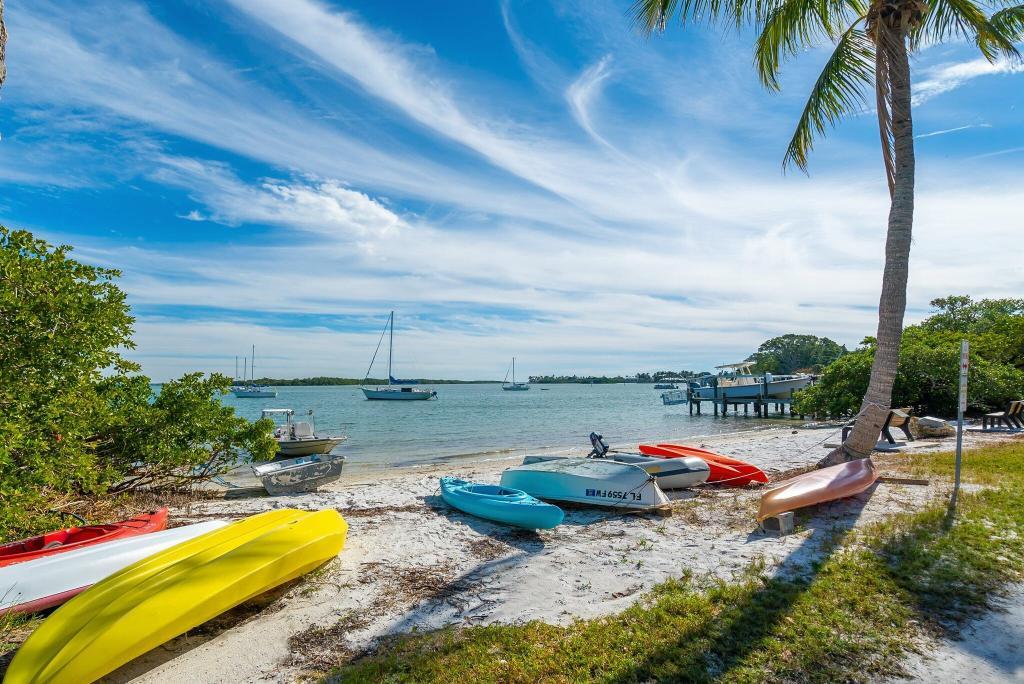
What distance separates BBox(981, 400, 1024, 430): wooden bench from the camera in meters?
17.0

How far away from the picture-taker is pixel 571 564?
18.7 feet

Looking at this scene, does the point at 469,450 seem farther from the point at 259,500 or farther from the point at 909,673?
the point at 909,673

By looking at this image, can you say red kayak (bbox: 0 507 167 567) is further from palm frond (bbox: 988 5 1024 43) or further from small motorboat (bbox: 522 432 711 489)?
palm frond (bbox: 988 5 1024 43)

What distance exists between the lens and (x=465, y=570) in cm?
564

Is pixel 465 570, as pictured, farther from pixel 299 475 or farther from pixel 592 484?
pixel 299 475

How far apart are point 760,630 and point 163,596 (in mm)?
4345

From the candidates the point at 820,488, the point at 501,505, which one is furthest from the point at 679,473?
the point at 501,505

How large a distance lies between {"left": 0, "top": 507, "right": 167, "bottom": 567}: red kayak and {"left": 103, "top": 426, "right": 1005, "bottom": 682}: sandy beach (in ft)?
4.86

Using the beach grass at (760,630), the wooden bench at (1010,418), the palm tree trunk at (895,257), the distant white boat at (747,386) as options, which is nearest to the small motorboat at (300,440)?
the beach grass at (760,630)

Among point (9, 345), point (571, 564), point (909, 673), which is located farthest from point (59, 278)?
point (909, 673)

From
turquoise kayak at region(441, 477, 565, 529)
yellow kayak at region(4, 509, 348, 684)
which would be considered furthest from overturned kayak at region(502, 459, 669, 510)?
yellow kayak at region(4, 509, 348, 684)

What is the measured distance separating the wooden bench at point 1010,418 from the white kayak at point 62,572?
22199 millimetres

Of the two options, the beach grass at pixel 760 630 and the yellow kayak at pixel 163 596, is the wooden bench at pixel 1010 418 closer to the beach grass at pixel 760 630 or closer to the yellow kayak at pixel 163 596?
the beach grass at pixel 760 630

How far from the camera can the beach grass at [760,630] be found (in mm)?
3480
